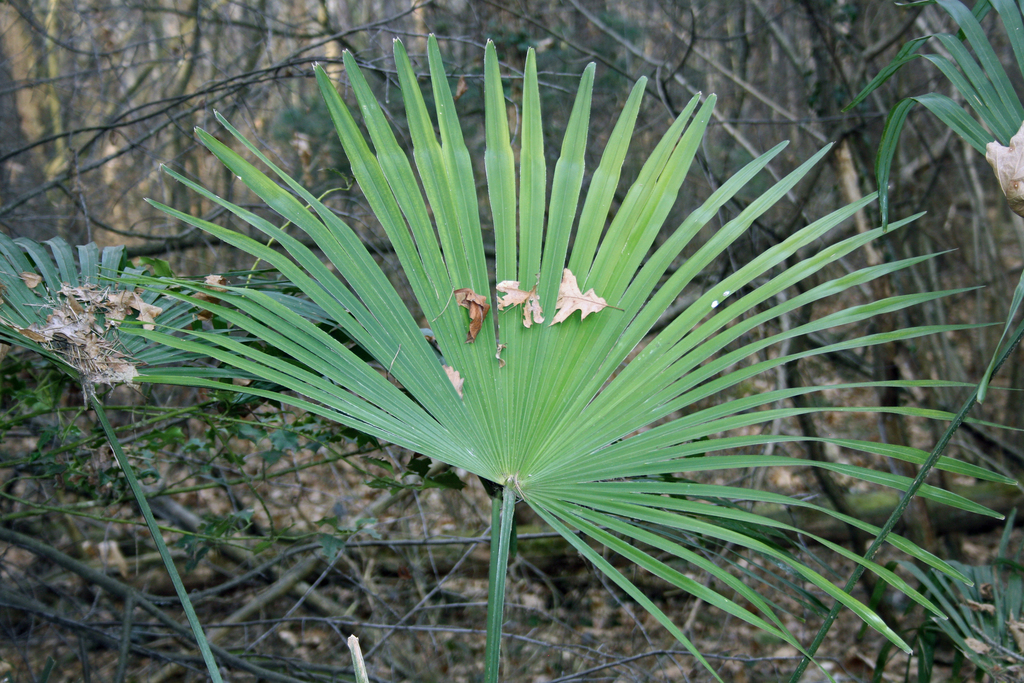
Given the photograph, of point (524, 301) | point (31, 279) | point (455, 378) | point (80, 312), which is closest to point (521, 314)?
point (524, 301)

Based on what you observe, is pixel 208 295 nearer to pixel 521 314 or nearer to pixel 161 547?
pixel 161 547

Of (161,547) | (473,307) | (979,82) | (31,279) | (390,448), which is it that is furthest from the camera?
(390,448)

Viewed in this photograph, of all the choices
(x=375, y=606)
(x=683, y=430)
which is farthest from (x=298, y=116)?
(x=683, y=430)

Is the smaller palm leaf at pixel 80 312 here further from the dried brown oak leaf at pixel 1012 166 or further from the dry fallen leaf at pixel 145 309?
the dried brown oak leaf at pixel 1012 166

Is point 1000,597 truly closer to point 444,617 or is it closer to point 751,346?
point 751,346

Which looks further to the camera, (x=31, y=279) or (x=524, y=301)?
(x=31, y=279)

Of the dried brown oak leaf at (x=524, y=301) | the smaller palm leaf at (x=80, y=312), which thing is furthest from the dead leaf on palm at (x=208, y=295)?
the dried brown oak leaf at (x=524, y=301)
